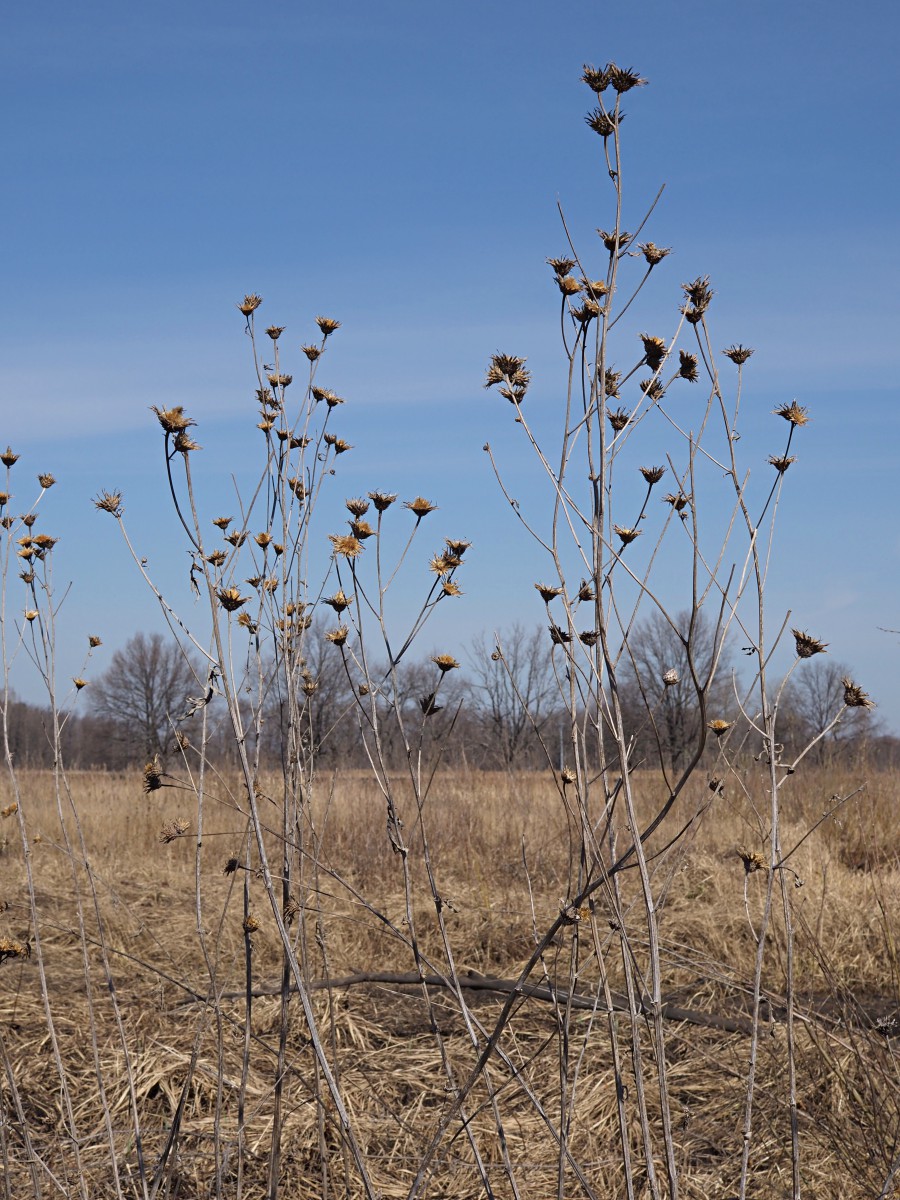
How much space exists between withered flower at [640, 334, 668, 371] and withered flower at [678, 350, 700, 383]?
11cm

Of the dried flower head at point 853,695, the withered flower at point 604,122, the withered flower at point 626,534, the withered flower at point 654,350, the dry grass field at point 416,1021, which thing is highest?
the withered flower at point 604,122

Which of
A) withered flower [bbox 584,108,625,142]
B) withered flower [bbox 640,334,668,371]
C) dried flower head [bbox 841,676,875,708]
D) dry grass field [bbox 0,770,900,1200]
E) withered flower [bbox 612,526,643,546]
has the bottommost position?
dry grass field [bbox 0,770,900,1200]

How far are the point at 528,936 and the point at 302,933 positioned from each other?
10.7 ft

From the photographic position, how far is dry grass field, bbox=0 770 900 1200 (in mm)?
2271

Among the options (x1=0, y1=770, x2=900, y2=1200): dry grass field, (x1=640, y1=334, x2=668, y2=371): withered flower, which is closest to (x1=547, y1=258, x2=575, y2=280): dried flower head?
(x1=640, y1=334, x2=668, y2=371): withered flower

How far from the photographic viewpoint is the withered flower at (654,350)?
158cm

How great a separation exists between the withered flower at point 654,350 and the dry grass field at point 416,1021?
2.42ft

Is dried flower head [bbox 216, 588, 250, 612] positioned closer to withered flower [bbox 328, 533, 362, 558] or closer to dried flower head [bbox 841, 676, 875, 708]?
withered flower [bbox 328, 533, 362, 558]

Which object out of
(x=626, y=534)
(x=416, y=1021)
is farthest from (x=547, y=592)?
(x=416, y=1021)

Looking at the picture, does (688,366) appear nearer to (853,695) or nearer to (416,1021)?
(853,695)

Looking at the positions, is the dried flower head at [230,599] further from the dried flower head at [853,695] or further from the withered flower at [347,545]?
the dried flower head at [853,695]

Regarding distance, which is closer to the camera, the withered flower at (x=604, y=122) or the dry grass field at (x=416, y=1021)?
the withered flower at (x=604, y=122)

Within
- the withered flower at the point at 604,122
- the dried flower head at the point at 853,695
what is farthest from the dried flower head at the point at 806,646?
the withered flower at the point at 604,122

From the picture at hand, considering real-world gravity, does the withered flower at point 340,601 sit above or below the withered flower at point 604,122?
below
